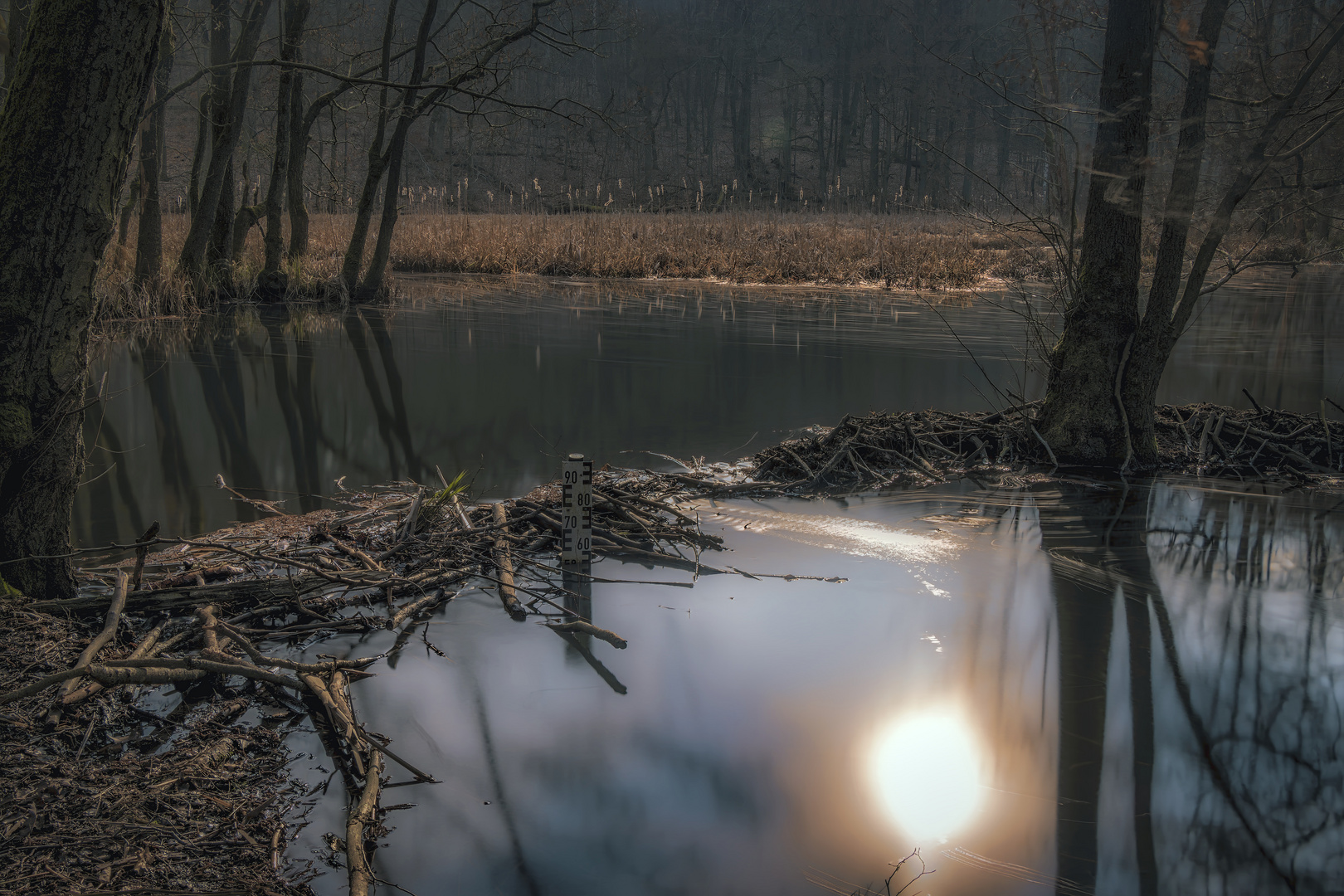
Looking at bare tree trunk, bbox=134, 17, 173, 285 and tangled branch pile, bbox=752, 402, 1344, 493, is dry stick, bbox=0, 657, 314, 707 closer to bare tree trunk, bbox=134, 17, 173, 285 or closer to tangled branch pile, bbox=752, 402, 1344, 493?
tangled branch pile, bbox=752, 402, 1344, 493

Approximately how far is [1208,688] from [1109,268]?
398cm

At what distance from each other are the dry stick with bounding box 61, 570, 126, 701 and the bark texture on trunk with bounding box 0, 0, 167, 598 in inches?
19.5

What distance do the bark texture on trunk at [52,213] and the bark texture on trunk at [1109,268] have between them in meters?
5.66

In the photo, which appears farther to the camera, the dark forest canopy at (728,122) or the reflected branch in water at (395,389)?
the dark forest canopy at (728,122)

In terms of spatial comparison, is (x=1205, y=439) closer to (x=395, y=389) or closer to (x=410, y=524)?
(x=410, y=524)

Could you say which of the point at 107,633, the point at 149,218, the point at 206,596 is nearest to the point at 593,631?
the point at 206,596

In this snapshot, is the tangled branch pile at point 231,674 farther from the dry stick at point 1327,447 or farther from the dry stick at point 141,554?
the dry stick at point 1327,447

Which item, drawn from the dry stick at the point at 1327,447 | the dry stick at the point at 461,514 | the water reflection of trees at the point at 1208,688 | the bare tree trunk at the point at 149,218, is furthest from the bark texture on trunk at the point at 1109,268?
the bare tree trunk at the point at 149,218

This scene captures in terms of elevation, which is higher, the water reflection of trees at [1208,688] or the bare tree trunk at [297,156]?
the bare tree trunk at [297,156]

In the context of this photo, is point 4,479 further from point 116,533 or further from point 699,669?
point 699,669

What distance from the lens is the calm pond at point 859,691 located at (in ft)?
8.73

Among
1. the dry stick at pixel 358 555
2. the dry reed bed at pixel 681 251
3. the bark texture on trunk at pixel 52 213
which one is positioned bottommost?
the dry stick at pixel 358 555

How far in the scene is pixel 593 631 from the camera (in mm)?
3994

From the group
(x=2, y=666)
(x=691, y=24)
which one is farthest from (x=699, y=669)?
(x=691, y=24)
